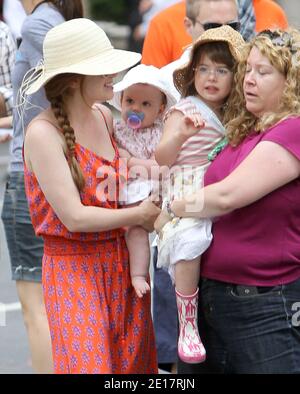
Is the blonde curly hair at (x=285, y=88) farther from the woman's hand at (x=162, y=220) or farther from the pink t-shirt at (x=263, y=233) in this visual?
the woman's hand at (x=162, y=220)

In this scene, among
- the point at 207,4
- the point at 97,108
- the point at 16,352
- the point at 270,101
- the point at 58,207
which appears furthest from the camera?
the point at 16,352

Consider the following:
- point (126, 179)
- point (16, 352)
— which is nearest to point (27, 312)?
point (16, 352)

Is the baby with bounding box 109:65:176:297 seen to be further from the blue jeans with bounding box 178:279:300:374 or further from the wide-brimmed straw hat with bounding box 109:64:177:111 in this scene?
the blue jeans with bounding box 178:279:300:374

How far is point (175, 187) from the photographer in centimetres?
379

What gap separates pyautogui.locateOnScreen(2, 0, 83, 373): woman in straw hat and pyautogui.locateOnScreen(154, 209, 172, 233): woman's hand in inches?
50.2

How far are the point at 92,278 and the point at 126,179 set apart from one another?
0.39 meters

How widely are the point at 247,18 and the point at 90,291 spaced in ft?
6.46

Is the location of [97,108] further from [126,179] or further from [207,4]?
[207,4]

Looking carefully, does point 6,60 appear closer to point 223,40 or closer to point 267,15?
point 267,15

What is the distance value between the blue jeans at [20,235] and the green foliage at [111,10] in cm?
1603

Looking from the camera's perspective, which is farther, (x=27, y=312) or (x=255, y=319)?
(x=27, y=312)

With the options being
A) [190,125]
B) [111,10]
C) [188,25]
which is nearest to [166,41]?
[188,25]

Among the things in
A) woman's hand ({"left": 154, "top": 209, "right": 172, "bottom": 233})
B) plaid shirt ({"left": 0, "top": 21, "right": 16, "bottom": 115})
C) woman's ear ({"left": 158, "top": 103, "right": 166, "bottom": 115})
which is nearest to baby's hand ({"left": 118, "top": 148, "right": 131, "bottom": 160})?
woman's ear ({"left": 158, "top": 103, "right": 166, "bottom": 115})

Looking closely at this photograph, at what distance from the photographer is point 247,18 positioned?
5227 mm
